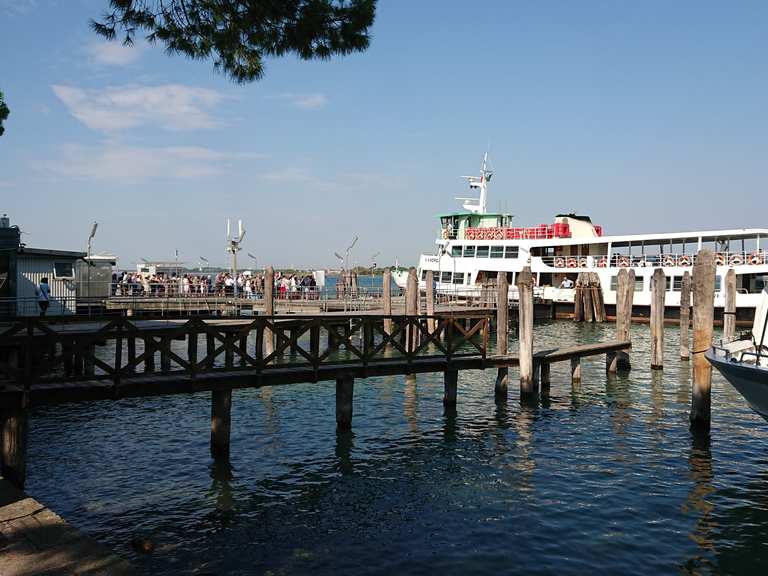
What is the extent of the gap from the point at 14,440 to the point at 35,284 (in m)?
17.4

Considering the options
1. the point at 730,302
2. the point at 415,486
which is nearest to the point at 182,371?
the point at 415,486

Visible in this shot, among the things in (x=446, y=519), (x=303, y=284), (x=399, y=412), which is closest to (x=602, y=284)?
(x=303, y=284)

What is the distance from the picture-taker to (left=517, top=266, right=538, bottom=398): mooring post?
17.9 m

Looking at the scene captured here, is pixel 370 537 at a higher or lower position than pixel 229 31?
lower

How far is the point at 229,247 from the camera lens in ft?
135

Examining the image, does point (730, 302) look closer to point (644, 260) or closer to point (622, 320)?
point (622, 320)

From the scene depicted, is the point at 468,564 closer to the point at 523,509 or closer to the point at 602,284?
the point at 523,509

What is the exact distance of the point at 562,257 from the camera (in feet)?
167

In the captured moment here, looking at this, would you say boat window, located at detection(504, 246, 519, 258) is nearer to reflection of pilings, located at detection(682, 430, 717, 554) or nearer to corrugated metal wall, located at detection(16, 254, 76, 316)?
corrugated metal wall, located at detection(16, 254, 76, 316)

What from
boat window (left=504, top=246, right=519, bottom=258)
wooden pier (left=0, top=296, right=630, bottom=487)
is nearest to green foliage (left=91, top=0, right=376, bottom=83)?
wooden pier (left=0, top=296, right=630, bottom=487)

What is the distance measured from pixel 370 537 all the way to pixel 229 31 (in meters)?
9.02

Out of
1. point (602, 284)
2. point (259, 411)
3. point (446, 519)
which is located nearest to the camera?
point (446, 519)

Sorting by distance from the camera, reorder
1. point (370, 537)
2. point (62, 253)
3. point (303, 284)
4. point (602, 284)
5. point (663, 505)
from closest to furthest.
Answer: point (370, 537)
point (663, 505)
point (62, 253)
point (303, 284)
point (602, 284)

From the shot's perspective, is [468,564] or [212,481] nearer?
[468,564]
